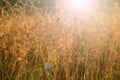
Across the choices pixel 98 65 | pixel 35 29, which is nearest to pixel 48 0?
pixel 35 29

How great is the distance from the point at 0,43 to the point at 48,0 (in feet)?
17.7

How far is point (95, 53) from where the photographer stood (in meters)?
2.12

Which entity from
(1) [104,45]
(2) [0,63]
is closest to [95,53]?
(1) [104,45]

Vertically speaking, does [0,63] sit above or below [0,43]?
below

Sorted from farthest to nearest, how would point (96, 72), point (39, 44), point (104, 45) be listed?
point (104, 45)
point (39, 44)
point (96, 72)

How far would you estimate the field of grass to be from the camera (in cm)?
185

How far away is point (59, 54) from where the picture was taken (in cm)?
207

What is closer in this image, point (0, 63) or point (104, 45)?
point (0, 63)

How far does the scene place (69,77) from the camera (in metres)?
1.75

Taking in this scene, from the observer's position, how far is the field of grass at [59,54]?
185cm

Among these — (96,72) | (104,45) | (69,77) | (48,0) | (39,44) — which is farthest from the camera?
(48,0)

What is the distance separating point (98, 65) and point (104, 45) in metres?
0.49

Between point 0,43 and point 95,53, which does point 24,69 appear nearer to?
point 0,43

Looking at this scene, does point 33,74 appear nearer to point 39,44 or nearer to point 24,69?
point 24,69
